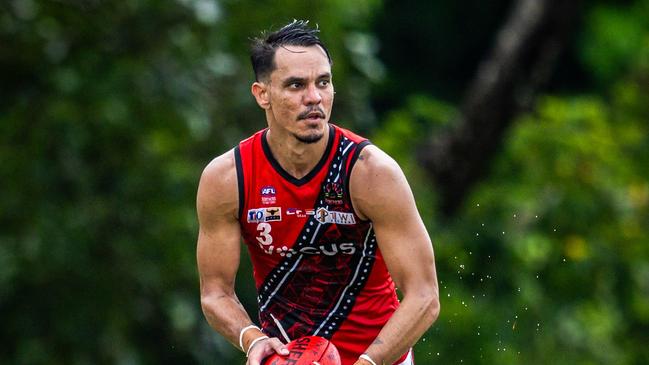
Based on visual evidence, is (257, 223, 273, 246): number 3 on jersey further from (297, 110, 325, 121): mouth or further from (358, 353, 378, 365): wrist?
(358, 353, 378, 365): wrist

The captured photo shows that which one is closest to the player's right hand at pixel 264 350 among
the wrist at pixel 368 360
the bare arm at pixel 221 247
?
the bare arm at pixel 221 247

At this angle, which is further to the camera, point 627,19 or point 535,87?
point 627,19

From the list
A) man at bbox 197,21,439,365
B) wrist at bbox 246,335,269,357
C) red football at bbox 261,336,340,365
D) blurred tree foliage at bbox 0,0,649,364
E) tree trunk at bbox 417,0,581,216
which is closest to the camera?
red football at bbox 261,336,340,365

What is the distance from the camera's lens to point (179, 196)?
1420 cm

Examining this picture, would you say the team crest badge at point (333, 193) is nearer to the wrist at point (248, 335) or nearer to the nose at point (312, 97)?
the nose at point (312, 97)

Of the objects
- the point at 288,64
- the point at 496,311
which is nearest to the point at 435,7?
the point at 496,311

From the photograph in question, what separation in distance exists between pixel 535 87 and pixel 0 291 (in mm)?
5591

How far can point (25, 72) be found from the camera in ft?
45.8

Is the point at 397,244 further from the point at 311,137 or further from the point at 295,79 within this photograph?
the point at 295,79

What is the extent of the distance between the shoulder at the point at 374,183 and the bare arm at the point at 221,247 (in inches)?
21.7

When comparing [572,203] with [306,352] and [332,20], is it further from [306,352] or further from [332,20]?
[306,352]

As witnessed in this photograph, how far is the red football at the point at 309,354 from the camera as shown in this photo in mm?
6730

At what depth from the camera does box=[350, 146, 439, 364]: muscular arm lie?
6797 millimetres

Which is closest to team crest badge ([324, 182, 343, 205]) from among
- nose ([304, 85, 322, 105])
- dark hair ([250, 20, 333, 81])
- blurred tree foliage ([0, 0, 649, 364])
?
nose ([304, 85, 322, 105])
